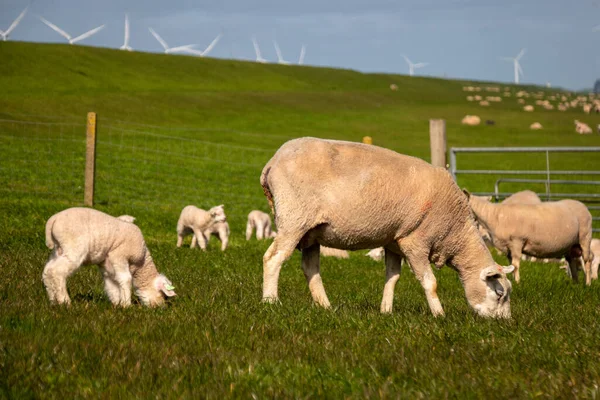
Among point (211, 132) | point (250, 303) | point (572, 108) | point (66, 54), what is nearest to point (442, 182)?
point (250, 303)

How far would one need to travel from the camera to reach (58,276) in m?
6.98

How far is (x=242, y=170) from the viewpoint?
107ft

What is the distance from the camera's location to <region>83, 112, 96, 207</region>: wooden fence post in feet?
55.4

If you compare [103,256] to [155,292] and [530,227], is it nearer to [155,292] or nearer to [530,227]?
[155,292]

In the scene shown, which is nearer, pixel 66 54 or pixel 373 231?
pixel 373 231

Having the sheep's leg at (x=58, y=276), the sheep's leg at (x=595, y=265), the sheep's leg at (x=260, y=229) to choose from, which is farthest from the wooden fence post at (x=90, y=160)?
the sheep's leg at (x=58, y=276)

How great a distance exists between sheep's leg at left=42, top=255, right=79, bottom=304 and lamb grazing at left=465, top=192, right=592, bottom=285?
24.9 feet

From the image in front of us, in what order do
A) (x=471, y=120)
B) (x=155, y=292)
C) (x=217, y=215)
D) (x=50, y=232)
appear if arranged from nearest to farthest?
(x=50, y=232)
(x=155, y=292)
(x=217, y=215)
(x=471, y=120)

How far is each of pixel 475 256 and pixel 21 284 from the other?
437 cm

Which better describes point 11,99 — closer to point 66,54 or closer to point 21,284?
point 66,54

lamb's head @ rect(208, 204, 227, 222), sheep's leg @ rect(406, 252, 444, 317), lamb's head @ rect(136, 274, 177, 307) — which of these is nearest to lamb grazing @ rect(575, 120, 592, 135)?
lamb's head @ rect(208, 204, 227, 222)

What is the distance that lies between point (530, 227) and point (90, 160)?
8777mm

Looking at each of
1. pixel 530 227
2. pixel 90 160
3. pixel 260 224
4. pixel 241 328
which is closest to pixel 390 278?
pixel 241 328

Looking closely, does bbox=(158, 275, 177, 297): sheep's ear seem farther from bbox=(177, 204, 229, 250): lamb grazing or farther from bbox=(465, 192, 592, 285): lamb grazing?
bbox=(177, 204, 229, 250): lamb grazing
